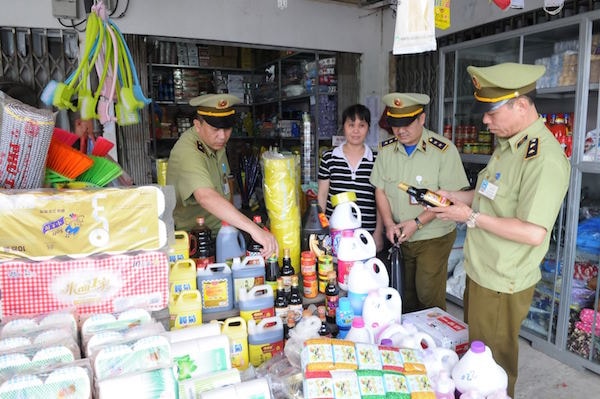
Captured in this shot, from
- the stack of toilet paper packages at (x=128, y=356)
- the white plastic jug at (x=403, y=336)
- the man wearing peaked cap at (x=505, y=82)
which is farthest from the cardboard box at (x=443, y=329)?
the stack of toilet paper packages at (x=128, y=356)

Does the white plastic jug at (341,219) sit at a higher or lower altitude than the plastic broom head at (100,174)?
lower

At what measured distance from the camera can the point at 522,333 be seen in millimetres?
3186

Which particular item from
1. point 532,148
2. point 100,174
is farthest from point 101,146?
point 532,148

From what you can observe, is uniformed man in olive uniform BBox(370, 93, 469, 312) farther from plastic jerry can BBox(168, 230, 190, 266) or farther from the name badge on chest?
plastic jerry can BBox(168, 230, 190, 266)

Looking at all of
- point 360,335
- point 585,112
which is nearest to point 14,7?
point 360,335

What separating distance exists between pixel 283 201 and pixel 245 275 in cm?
38

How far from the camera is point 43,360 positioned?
971 millimetres

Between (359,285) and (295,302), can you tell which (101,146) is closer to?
(295,302)

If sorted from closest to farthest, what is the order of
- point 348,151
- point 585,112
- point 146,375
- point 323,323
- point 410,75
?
point 146,375
point 323,323
point 585,112
point 348,151
point 410,75

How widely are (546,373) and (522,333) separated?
1.40 feet

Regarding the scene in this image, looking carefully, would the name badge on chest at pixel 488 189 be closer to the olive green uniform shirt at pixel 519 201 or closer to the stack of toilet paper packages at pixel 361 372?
the olive green uniform shirt at pixel 519 201

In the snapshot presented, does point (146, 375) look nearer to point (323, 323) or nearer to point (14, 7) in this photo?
point (323, 323)

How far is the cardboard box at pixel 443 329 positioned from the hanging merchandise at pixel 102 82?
1.63 m

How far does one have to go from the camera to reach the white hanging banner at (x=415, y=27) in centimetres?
168
